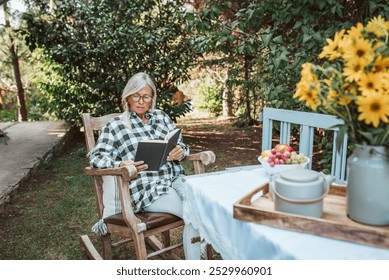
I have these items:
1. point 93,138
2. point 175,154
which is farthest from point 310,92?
point 93,138

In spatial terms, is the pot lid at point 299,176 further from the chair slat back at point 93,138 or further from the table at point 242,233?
the chair slat back at point 93,138

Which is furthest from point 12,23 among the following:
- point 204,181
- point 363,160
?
point 363,160

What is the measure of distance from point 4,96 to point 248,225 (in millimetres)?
13009

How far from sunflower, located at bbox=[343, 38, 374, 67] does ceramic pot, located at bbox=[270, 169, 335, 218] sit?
1.13ft

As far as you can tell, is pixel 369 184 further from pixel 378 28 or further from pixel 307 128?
pixel 307 128

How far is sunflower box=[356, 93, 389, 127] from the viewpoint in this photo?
3.02 ft

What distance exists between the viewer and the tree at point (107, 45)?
555 centimetres

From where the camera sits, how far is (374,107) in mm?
932

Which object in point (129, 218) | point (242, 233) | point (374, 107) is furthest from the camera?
point (129, 218)

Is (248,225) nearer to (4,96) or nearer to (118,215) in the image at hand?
(118,215)

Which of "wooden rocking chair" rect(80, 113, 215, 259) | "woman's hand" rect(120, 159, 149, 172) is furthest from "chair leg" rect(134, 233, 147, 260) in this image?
"woman's hand" rect(120, 159, 149, 172)

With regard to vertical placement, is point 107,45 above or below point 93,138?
above

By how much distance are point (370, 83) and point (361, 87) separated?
1.0 inches

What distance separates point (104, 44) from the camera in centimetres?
549
